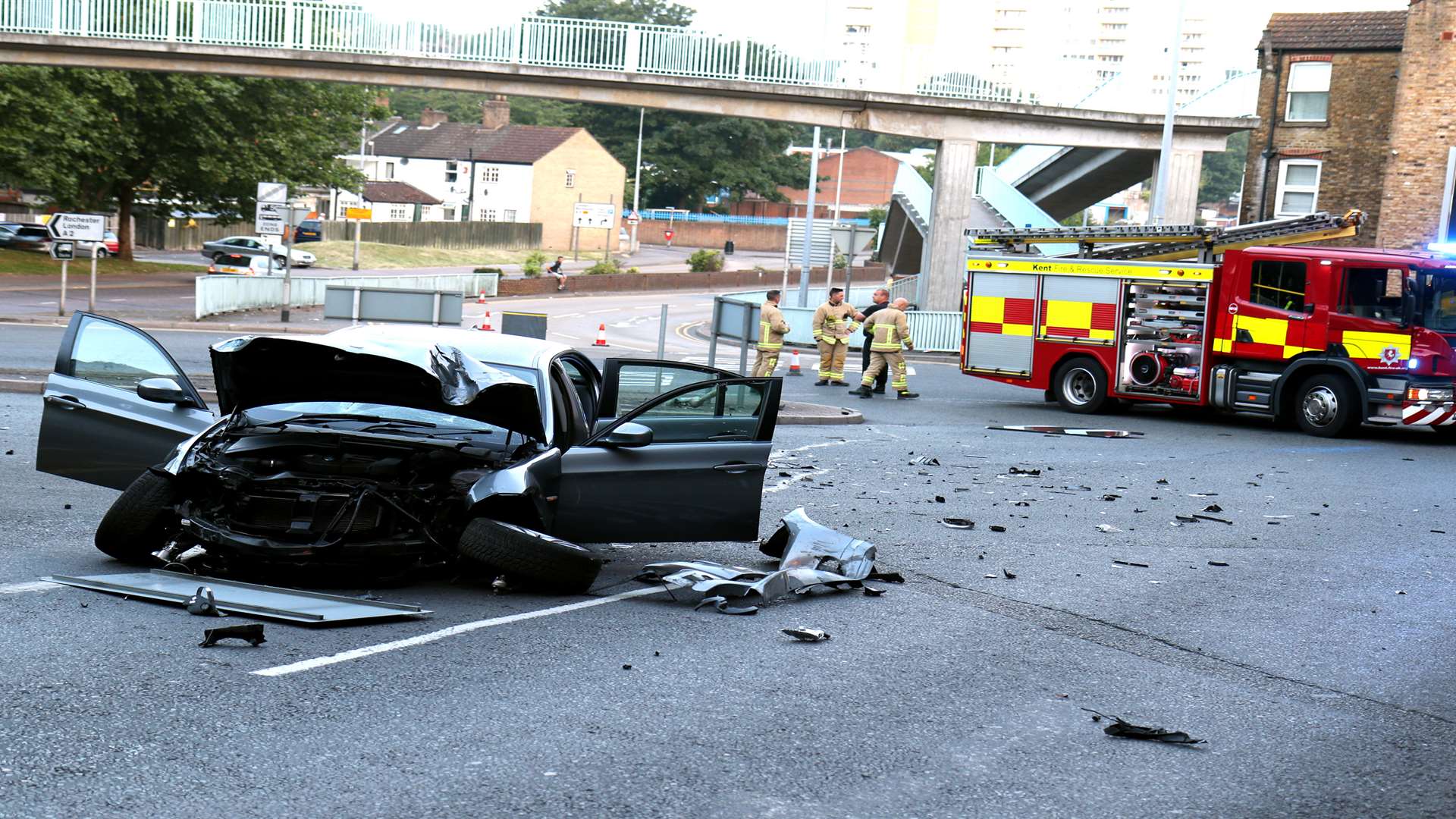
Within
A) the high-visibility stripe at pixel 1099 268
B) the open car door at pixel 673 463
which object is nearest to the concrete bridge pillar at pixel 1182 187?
the high-visibility stripe at pixel 1099 268

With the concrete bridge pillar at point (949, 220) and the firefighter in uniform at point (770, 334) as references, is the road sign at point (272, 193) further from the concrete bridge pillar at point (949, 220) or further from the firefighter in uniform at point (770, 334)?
the concrete bridge pillar at point (949, 220)

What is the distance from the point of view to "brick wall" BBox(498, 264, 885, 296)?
54.1 meters

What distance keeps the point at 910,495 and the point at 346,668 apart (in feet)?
24.5

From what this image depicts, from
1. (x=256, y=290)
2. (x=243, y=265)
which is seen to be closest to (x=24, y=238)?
(x=243, y=265)

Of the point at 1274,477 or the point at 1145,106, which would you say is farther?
the point at 1145,106

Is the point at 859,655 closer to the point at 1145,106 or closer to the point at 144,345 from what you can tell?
the point at 144,345

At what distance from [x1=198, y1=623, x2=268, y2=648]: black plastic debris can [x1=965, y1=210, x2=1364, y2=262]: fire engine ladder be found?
17.7 meters

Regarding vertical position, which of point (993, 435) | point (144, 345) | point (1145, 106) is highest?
point (1145, 106)

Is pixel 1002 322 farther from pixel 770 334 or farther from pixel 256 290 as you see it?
pixel 256 290

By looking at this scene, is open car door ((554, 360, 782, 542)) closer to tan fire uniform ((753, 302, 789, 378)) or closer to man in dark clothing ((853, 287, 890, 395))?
tan fire uniform ((753, 302, 789, 378))

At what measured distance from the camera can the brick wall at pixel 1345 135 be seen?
1484 inches

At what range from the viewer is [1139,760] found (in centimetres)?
561

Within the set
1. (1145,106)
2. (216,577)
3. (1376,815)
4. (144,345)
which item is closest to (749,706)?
(1376,815)

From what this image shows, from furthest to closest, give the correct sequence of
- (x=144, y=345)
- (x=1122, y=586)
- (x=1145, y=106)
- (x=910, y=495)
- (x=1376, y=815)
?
(x=1145, y=106), (x=910, y=495), (x=1122, y=586), (x=144, y=345), (x=1376, y=815)
